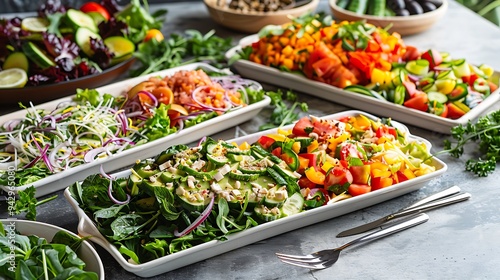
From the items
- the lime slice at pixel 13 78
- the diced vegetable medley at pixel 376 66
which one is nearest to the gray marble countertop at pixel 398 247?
the diced vegetable medley at pixel 376 66

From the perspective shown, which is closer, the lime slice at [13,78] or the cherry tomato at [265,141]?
the cherry tomato at [265,141]

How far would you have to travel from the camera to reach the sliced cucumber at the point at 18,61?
3537 millimetres

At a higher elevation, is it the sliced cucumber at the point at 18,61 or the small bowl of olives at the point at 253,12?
the small bowl of olives at the point at 253,12

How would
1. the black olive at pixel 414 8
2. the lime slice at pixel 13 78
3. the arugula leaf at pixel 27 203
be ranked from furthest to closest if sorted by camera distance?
1. the black olive at pixel 414 8
2. the lime slice at pixel 13 78
3. the arugula leaf at pixel 27 203

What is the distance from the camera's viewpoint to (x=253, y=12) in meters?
4.46

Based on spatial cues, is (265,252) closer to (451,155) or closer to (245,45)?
(451,155)

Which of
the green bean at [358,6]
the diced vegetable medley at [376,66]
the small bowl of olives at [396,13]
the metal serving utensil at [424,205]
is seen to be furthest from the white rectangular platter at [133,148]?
the green bean at [358,6]

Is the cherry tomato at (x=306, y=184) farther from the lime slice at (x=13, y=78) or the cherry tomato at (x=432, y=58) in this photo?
the lime slice at (x=13, y=78)

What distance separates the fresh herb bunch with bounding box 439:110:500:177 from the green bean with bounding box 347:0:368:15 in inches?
62.0

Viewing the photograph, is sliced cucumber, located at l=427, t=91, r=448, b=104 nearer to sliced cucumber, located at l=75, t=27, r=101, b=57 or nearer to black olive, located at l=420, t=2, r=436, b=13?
black olive, located at l=420, t=2, r=436, b=13

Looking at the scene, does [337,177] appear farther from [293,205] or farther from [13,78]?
[13,78]

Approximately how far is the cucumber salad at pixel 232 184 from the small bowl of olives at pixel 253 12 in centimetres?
176

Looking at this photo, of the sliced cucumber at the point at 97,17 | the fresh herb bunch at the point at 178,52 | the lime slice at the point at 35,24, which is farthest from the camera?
the sliced cucumber at the point at 97,17

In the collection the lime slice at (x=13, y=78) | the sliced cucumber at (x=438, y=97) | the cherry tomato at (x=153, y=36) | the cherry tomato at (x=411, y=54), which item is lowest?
the lime slice at (x=13, y=78)
